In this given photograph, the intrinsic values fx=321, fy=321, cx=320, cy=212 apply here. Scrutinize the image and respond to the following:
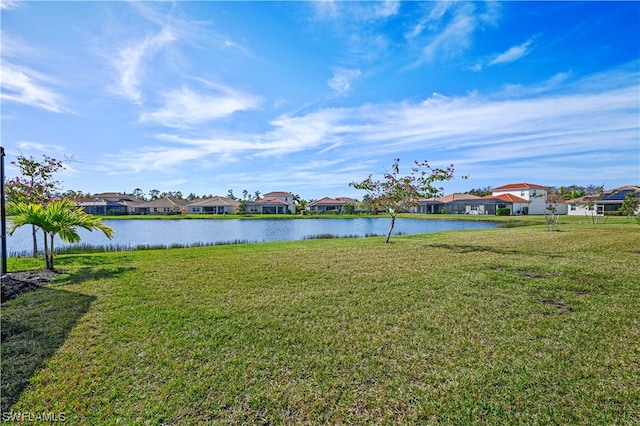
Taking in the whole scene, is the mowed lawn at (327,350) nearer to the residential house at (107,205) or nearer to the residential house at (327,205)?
the residential house at (327,205)

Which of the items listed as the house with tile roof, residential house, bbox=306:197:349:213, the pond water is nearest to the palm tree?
the pond water

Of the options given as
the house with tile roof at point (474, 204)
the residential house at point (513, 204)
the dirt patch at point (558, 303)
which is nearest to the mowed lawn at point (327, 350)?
the dirt patch at point (558, 303)

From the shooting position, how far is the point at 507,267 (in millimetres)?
7035

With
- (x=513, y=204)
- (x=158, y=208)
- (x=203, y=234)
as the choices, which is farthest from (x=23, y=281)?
(x=158, y=208)

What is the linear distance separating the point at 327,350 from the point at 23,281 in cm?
562

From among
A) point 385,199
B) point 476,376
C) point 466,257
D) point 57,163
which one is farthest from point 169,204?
point 476,376

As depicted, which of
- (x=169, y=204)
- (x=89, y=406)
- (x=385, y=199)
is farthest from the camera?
(x=169, y=204)

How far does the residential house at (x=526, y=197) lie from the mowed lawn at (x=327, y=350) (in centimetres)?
4431

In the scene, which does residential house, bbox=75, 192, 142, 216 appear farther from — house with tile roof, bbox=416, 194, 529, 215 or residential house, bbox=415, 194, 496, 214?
residential house, bbox=415, 194, 496, 214

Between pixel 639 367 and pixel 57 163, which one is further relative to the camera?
pixel 57 163

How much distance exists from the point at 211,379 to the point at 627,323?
15.8 ft

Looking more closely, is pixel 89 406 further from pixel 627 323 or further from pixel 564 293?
pixel 564 293

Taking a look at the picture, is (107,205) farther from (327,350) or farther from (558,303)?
(558,303)

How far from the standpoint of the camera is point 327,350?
10.7 feet
